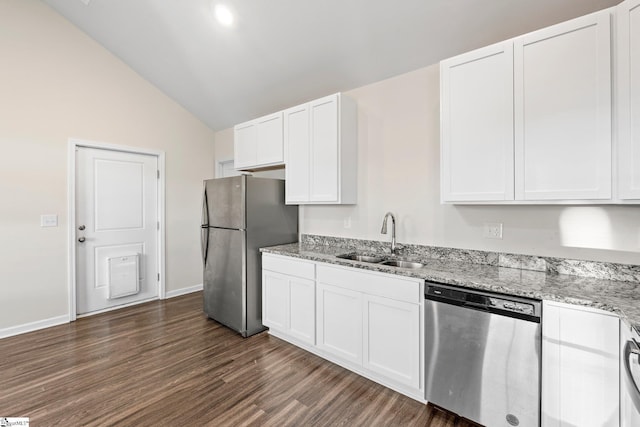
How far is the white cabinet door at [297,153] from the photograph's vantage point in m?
2.94

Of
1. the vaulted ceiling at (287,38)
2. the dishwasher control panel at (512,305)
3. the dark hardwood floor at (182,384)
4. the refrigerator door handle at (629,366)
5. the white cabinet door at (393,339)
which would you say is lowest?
the dark hardwood floor at (182,384)

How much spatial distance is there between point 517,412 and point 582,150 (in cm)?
147

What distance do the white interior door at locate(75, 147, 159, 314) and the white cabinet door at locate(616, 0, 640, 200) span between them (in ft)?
15.2

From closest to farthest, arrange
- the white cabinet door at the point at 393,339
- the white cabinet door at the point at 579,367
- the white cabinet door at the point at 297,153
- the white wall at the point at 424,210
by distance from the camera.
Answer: the white cabinet door at the point at 579,367, the white wall at the point at 424,210, the white cabinet door at the point at 393,339, the white cabinet door at the point at 297,153

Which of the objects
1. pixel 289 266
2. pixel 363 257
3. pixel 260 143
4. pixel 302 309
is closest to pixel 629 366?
pixel 363 257

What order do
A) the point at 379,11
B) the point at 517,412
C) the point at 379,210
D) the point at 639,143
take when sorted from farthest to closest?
the point at 379,210 < the point at 379,11 < the point at 517,412 < the point at 639,143

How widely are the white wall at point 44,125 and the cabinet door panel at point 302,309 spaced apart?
2.70 meters

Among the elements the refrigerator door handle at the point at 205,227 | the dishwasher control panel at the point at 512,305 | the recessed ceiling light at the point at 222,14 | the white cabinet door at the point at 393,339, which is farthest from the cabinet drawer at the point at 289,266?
the recessed ceiling light at the point at 222,14

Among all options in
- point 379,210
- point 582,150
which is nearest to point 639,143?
point 582,150

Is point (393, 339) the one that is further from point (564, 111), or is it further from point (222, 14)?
point (222, 14)

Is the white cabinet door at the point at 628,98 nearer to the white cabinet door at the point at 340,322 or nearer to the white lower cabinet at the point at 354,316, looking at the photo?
the white lower cabinet at the point at 354,316

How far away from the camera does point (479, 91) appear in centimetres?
195

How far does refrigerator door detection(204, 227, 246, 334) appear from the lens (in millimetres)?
3027

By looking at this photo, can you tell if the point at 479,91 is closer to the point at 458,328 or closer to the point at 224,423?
the point at 458,328
